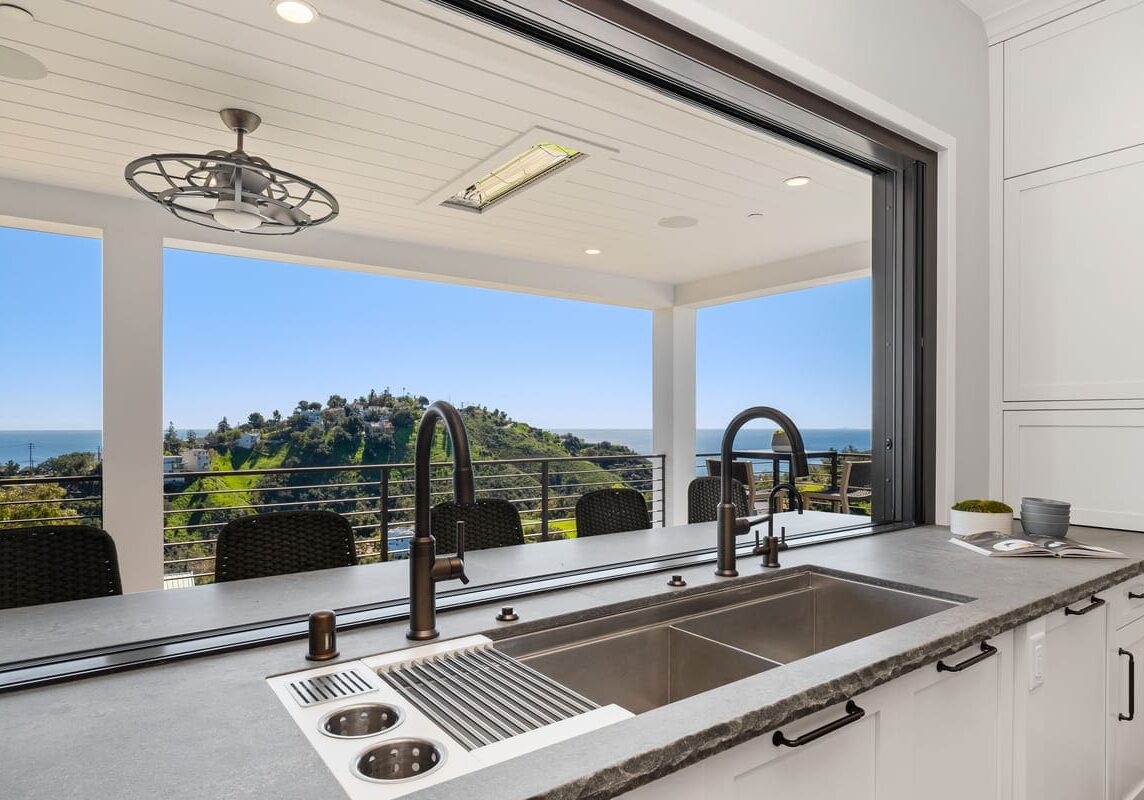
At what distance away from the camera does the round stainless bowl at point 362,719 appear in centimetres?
79

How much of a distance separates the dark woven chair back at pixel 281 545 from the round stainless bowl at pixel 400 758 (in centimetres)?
118

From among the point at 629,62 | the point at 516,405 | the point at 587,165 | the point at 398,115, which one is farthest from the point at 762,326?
the point at 629,62

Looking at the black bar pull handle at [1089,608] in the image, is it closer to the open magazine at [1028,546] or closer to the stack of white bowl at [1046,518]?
the open magazine at [1028,546]

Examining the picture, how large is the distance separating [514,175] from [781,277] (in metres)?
2.64

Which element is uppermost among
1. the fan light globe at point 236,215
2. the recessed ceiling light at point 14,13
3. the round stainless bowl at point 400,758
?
the recessed ceiling light at point 14,13

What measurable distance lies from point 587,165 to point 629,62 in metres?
1.84

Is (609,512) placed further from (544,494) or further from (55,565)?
(544,494)

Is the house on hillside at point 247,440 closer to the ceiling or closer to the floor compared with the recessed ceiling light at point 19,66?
closer to the floor

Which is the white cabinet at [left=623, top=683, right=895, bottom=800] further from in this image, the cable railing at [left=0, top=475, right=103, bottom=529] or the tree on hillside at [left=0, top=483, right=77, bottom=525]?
the tree on hillside at [left=0, top=483, right=77, bottom=525]

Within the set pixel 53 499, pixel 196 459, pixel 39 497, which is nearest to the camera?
pixel 53 499

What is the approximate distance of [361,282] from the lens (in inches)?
293

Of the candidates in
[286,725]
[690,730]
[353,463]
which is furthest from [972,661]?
[353,463]

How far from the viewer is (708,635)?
1.38 m

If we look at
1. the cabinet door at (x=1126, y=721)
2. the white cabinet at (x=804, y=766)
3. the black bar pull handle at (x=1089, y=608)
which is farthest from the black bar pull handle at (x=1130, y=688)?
the white cabinet at (x=804, y=766)
